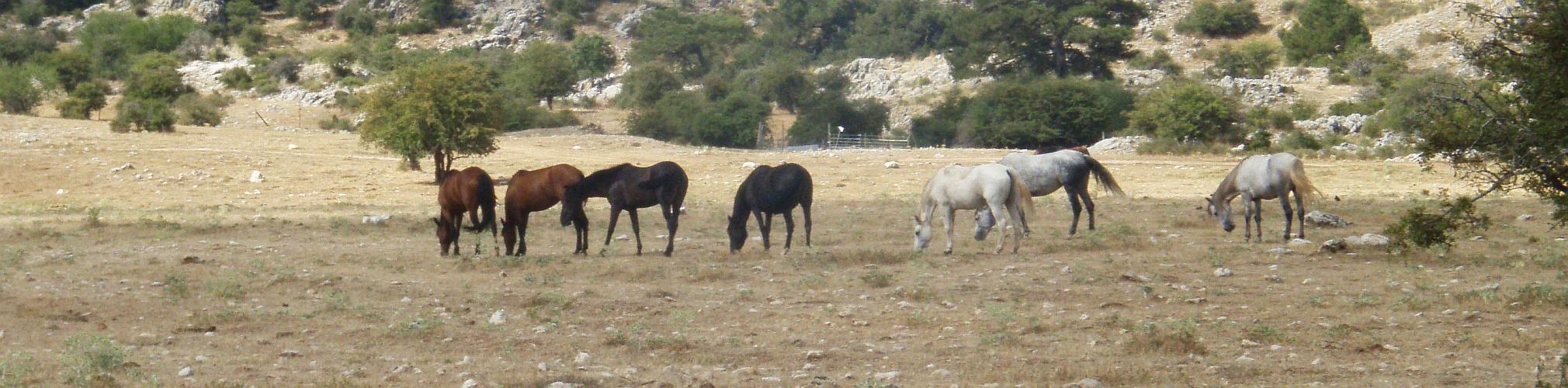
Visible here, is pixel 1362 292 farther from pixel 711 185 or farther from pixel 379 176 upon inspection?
pixel 379 176

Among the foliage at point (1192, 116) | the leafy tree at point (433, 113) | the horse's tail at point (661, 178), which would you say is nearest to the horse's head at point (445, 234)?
the horse's tail at point (661, 178)

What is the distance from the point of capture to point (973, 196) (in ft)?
51.1

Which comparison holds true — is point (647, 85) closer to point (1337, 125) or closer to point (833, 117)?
point (833, 117)

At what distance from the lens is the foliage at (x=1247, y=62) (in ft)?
217

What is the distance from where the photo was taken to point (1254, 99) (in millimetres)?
Answer: 55469

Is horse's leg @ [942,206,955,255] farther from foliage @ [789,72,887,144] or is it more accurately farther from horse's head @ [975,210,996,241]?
foliage @ [789,72,887,144]

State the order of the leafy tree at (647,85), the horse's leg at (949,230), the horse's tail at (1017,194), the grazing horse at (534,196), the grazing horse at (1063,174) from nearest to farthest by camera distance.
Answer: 1. the horse's leg at (949,230)
2. the horse's tail at (1017,194)
3. the grazing horse at (534,196)
4. the grazing horse at (1063,174)
5. the leafy tree at (647,85)

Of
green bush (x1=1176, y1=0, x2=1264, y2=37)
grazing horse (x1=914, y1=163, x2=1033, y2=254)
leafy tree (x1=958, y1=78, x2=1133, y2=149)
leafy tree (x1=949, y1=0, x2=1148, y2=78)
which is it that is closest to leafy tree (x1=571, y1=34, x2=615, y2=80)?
leafy tree (x1=949, y1=0, x2=1148, y2=78)

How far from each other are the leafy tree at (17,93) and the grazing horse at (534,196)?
129 feet

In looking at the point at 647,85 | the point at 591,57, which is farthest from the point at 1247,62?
the point at 591,57

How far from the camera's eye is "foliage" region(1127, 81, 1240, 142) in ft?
135

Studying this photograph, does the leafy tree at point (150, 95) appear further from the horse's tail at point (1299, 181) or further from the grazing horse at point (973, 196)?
the horse's tail at point (1299, 181)

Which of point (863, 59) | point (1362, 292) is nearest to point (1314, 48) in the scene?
point (863, 59)

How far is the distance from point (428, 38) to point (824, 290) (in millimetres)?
81736
